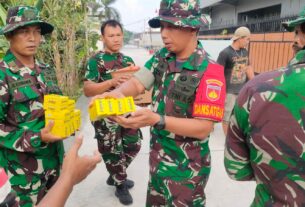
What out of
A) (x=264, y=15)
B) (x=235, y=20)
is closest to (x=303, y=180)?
(x=264, y=15)

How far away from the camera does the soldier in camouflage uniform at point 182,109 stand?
1866 millimetres

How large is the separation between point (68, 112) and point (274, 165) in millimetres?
1389

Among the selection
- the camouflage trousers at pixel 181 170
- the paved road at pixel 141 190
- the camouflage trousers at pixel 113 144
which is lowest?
the paved road at pixel 141 190

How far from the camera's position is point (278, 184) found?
1.18 m

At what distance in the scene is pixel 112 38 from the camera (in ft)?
10.8

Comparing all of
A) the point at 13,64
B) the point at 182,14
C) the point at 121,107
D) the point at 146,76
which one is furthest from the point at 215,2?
the point at 121,107

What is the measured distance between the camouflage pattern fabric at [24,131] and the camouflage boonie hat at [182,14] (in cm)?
102

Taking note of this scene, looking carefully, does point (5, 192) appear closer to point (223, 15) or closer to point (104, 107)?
point (104, 107)

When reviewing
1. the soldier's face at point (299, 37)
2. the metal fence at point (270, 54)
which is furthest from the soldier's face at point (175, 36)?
the metal fence at point (270, 54)

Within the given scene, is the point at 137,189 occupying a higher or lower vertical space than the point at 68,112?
lower

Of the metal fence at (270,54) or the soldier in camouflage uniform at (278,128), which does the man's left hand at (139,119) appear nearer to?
the soldier in camouflage uniform at (278,128)

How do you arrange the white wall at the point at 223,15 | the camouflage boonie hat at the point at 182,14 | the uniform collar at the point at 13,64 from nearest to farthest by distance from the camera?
the camouflage boonie hat at the point at 182,14 → the uniform collar at the point at 13,64 → the white wall at the point at 223,15


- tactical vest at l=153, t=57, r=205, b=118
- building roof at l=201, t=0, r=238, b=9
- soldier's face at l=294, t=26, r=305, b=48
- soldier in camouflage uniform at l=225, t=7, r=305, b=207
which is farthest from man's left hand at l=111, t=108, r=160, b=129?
building roof at l=201, t=0, r=238, b=9

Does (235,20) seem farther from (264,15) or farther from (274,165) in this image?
(274,165)
